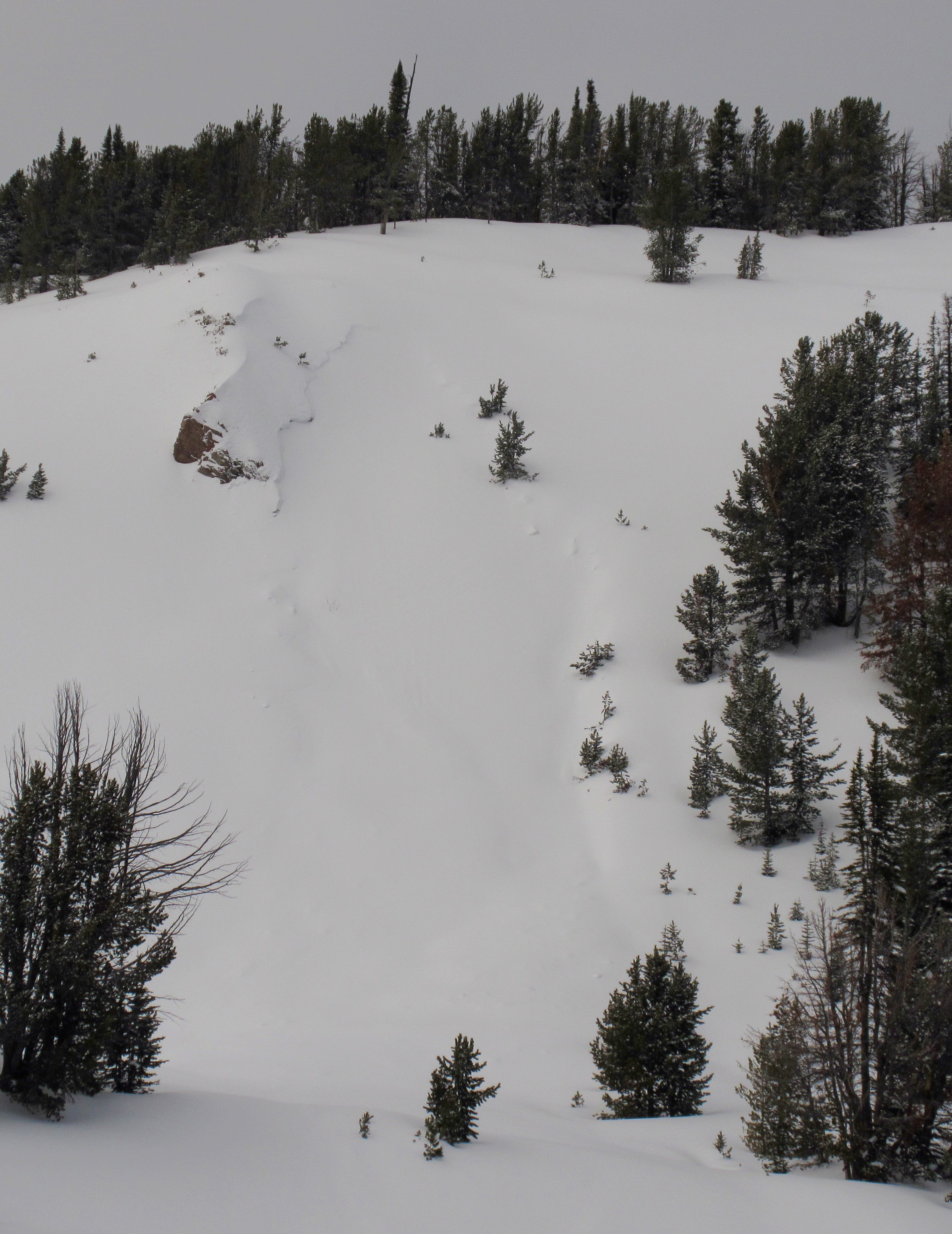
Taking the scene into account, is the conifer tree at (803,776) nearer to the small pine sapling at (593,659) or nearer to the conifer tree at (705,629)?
the conifer tree at (705,629)

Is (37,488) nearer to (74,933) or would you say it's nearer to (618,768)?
(74,933)

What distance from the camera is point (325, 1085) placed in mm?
10984

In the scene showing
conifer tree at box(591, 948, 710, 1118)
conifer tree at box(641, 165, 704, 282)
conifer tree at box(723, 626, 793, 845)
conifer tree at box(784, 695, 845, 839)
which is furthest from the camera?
conifer tree at box(641, 165, 704, 282)

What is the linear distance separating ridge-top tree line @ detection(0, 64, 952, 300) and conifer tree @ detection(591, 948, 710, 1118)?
40466mm

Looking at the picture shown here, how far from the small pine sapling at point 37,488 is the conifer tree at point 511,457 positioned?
546 inches

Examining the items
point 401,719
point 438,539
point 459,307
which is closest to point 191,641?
point 401,719

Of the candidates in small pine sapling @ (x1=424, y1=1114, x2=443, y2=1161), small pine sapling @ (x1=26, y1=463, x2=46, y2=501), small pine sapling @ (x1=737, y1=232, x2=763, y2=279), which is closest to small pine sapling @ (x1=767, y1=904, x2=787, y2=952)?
small pine sapling @ (x1=424, y1=1114, x2=443, y2=1161)

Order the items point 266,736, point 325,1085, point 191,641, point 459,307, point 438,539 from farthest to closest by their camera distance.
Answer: point 459,307, point 438,539, point 191,641, point 266,736, point 325,1085

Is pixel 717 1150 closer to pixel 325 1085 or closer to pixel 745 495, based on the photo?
pixel 325 1085

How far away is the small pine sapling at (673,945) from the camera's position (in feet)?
49.9

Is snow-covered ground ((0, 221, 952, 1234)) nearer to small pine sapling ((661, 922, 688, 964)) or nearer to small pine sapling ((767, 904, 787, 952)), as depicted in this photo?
small pine sapling ((767, 904, 787, 952))

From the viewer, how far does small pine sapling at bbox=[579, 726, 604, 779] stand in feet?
64.3

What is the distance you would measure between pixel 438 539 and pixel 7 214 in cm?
4534

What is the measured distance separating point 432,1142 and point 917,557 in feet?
61.3
